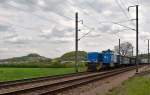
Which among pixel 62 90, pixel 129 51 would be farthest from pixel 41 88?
pixel 129 51

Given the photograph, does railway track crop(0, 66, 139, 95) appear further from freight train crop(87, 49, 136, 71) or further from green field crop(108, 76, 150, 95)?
freight train crop(87, 49, 136, 71)

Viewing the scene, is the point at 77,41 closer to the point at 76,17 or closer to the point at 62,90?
the point at 76,17

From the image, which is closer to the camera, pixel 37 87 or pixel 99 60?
pixel 37 87

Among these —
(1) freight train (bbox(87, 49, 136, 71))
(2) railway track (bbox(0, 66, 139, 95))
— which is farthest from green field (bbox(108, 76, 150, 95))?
(1) freight train (bbox(87, 49, 136, 71))

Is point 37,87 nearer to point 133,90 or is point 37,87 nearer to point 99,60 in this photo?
point 133,90

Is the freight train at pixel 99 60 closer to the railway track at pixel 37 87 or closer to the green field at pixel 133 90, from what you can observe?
the railway track at pixel 37 87

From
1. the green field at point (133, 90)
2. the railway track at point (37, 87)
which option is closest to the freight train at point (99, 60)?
the railway track at point (37, 87)

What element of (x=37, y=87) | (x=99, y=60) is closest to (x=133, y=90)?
(x=37, y=87)

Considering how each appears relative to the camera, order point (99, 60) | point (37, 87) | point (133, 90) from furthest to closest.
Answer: point (99, 60)
point (37, 87)
point (133, 90)

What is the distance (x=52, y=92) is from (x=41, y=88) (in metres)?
2.77

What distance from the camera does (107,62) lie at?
2237 inches

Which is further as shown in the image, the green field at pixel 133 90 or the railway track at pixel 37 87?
the railway track at pixel 37 87

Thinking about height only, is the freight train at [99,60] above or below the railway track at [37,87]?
above

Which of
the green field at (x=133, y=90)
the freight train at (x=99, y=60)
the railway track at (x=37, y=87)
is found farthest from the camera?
the freight train at (x=99, y=60)
